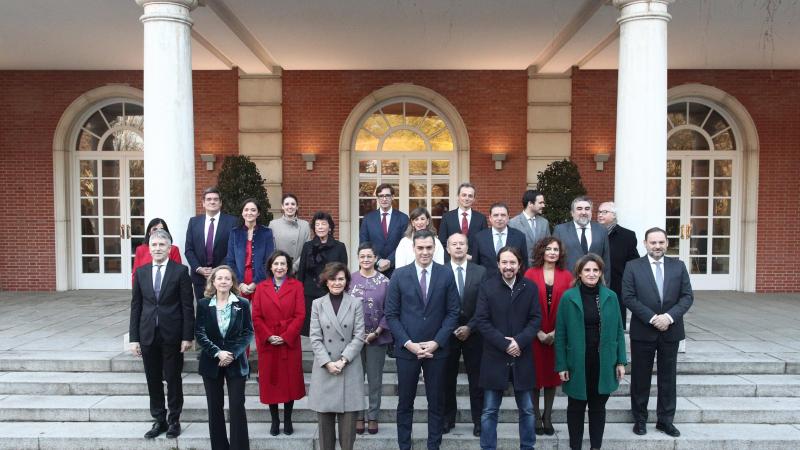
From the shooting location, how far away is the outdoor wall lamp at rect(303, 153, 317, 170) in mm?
10820

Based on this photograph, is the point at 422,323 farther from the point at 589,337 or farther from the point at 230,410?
the point at 230,410

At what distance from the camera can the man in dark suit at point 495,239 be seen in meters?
5.19

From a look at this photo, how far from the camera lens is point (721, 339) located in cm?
687

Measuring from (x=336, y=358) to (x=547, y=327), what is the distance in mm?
1698

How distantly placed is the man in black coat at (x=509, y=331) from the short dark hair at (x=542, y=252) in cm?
38

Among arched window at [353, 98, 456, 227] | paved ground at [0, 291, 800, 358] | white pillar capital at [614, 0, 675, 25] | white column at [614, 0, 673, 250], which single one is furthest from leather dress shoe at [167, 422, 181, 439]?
arched window at [353, 98, 456, 227]

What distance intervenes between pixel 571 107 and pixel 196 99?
7.06 m

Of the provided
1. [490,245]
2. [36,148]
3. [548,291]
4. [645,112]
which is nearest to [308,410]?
[490,245]

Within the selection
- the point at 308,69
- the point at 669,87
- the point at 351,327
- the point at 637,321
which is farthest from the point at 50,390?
the point at 669,87

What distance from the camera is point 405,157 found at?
11.2 metres

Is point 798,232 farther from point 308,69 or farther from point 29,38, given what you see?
point 29,38

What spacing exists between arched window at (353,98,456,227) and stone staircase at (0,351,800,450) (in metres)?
5.72

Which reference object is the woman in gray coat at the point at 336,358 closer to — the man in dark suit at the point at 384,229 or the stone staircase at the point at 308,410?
the stone staircase at the point at 308,410

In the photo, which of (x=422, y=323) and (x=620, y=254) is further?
(x=620, y=254)
